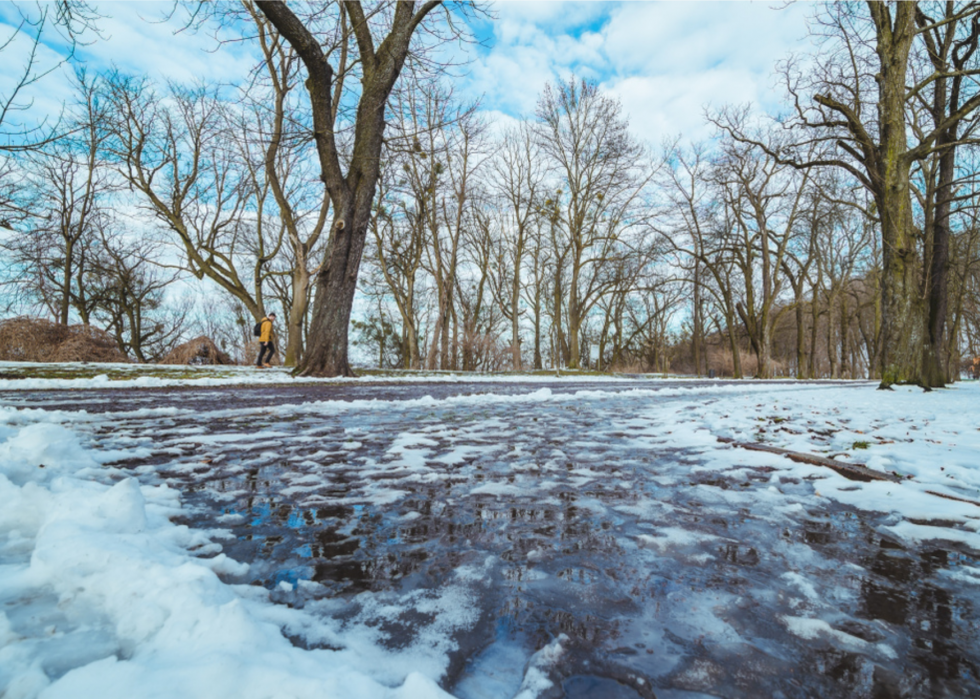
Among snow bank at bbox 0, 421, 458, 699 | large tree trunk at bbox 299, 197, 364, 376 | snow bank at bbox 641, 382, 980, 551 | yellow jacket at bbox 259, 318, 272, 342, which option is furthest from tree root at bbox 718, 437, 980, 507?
yellow jacket at bbox 259, 318, 272, 342

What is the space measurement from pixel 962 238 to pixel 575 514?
25986mm

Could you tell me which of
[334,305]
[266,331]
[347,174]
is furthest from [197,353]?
[347,174]

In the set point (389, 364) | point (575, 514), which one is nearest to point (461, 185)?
point (389, 364)

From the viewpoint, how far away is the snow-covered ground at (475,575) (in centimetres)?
62

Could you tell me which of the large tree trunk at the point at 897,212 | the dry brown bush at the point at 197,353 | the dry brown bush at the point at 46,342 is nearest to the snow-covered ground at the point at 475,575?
the large tree trunk at the point at 897,212

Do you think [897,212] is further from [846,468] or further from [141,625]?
[141,625]

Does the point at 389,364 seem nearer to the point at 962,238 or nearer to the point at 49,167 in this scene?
the point at 49,167

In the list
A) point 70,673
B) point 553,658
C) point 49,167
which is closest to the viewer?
point 70,673

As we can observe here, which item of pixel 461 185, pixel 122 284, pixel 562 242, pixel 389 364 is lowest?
pixel 389 364

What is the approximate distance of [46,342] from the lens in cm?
1144

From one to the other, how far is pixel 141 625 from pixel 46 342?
1514 centimetres

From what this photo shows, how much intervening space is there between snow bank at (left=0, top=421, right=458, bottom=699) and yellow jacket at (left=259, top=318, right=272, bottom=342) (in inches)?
535

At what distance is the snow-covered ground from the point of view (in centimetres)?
62

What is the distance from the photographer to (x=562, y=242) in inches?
944
